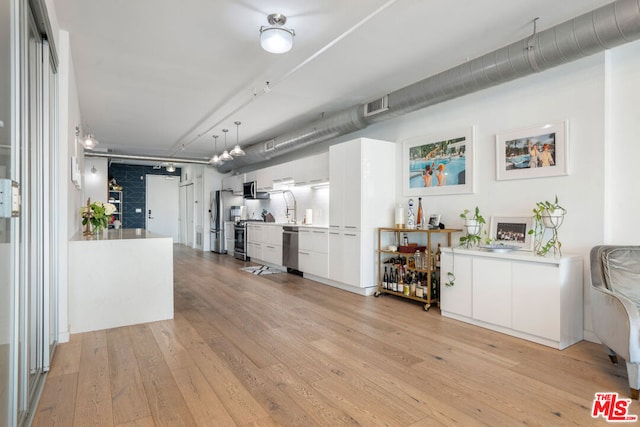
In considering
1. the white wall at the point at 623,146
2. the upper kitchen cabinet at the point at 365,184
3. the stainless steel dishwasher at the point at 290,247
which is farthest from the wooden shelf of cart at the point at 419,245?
the stainless steel dishwasher at the point at 290,247

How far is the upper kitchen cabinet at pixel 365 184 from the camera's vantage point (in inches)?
185

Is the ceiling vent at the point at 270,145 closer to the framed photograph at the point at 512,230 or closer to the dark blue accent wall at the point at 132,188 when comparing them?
the framed photograph at the point at 512,230

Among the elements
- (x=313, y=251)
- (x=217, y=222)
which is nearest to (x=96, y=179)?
(x=217, y=222)

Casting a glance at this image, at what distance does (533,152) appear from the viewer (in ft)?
11.2

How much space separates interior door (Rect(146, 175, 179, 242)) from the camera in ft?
37.7

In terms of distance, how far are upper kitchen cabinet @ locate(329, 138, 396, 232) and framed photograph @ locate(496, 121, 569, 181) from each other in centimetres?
151

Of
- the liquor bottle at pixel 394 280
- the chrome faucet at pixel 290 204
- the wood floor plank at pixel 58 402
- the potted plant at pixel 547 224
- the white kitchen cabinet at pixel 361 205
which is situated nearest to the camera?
the wood floor plank at pixel 58 402

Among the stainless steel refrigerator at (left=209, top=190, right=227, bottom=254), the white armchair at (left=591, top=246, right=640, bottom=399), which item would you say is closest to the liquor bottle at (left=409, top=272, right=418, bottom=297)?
the white armchair at (left=591, top=246, right=640, bottom=399)

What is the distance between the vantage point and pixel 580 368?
98.7 inches

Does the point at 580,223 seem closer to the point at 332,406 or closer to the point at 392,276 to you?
the point at 392,276

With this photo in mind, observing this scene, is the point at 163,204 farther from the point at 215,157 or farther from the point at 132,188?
the point at 215,157

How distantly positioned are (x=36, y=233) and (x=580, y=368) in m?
3.93

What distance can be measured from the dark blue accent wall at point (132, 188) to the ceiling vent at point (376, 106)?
9272 mm

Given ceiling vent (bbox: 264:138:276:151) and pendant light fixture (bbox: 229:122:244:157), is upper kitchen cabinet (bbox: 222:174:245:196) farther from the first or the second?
ceiling vent (bbox: 264:138:276:151)
